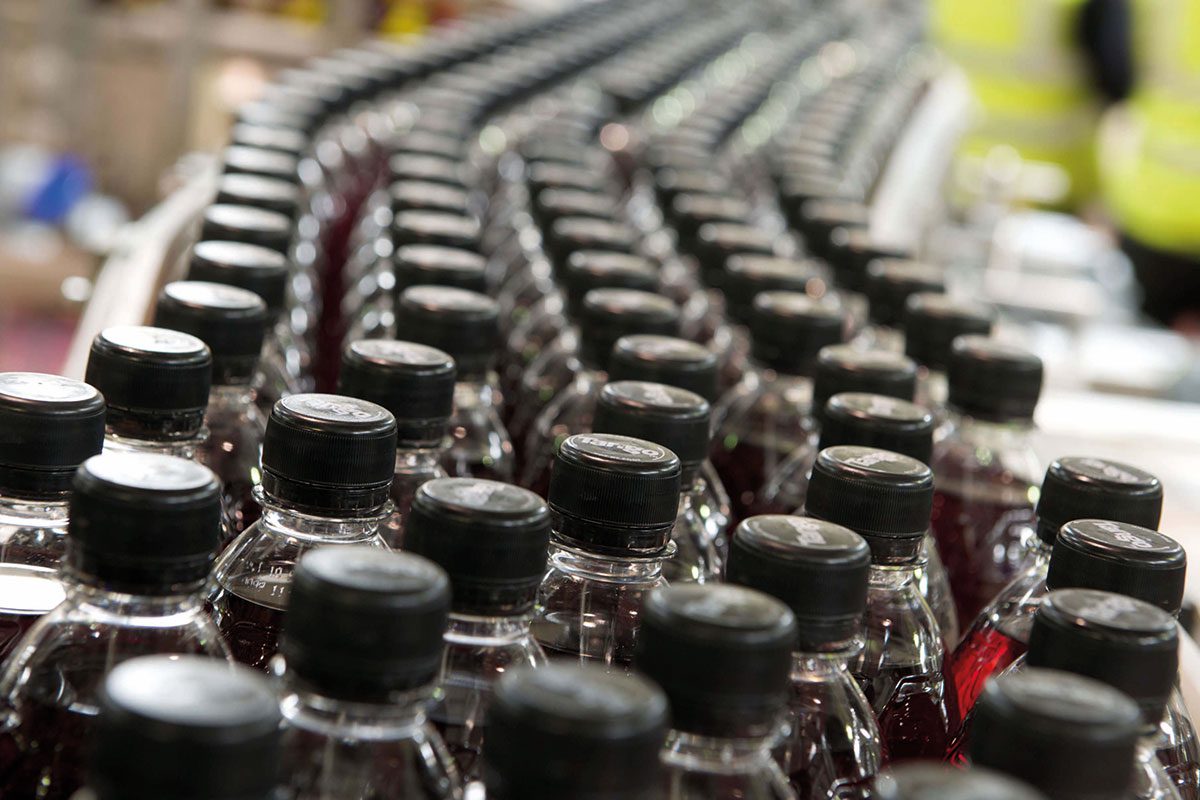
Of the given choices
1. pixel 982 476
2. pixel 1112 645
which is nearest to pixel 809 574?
pixel 1112 645

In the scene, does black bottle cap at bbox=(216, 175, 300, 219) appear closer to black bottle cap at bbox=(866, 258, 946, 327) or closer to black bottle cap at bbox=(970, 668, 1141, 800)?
black bottle cap at bbox=(866, 258, 946, 327)

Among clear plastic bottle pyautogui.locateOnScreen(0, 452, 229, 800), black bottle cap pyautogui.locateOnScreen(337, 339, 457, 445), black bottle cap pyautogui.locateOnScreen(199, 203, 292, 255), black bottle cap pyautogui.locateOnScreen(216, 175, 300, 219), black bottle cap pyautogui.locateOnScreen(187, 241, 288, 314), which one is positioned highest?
black bottle cap pyautogui.locateOnScreen(216, 175, 300, 219)

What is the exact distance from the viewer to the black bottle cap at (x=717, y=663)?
0.60 metres

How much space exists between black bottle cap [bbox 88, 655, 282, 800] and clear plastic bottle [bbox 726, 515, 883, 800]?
265 mm

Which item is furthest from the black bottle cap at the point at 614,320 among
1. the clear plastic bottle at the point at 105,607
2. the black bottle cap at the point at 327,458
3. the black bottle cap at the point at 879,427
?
the clear plastic bottle at the point at 105,607

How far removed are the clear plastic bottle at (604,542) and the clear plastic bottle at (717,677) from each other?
125 mm

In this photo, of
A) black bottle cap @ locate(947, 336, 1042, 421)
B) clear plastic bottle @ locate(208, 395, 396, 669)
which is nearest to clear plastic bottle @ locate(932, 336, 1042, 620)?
black bottle cap @ locate(947, 336, 1042, 421)

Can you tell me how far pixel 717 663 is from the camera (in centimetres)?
60

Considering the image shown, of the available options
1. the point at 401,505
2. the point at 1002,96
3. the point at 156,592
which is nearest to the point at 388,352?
the point at 401,505

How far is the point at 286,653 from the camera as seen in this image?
0.59 meters

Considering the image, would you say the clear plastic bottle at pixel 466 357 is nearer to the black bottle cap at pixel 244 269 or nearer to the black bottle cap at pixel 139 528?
the black bottle cap at pixel 244 269

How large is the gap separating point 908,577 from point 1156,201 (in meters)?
5.11

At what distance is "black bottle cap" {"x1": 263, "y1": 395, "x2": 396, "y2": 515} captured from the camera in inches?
29.8

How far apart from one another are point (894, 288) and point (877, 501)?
782 millimetres
